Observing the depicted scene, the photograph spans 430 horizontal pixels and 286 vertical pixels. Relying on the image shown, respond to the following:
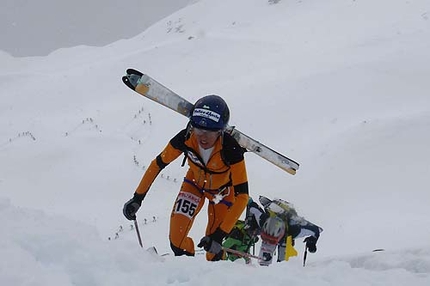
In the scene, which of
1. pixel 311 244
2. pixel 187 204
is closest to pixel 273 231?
pixel 311 244

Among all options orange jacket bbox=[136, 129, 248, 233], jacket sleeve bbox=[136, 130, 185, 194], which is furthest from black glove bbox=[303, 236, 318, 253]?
jacket sleeve bbox=[136, 130, 185, 194]

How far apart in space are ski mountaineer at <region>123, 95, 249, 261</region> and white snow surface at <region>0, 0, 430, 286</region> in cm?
106

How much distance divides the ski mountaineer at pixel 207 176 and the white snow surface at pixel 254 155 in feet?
3.48

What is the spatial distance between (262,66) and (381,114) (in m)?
6.76

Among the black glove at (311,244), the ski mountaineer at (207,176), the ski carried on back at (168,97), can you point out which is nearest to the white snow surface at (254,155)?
the black glove at (311,244)

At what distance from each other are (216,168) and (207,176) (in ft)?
0.64

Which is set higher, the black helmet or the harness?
the black helmet

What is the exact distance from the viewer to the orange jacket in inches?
208

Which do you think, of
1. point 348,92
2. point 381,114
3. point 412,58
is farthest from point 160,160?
point 412,58

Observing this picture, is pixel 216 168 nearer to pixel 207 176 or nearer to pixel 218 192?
pixel 207 176

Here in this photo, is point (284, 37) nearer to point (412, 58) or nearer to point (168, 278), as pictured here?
point (412, 58)

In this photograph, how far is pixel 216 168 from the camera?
553 cm

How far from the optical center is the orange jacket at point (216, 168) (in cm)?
529

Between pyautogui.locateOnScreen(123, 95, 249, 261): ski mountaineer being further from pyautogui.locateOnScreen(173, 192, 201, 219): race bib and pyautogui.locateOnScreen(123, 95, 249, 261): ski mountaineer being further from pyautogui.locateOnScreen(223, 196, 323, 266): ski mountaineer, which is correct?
pyautogui.locateOnScreen(223, 196, 323, 266): ski mountaineer
